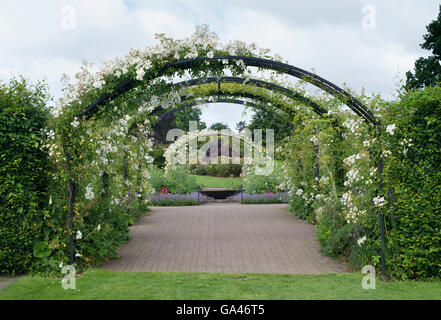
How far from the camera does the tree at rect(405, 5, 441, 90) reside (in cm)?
1752

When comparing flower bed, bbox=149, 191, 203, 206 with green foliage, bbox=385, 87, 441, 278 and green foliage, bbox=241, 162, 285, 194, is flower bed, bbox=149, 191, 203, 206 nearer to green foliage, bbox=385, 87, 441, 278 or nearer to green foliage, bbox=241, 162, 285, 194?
green foliage, bbox=241, 162, 285, 194

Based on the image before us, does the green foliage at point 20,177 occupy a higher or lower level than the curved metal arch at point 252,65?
lower

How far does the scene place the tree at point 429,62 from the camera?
57.5ft

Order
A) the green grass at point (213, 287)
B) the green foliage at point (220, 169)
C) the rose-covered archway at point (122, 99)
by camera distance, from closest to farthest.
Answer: the green grass at point (213, 287) → the rose-covered archway at point (122, 99) → the green foliage at point (220, 169)

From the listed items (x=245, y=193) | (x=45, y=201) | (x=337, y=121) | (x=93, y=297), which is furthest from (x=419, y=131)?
(x=245, y=193)

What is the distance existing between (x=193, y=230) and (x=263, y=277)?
139 inches

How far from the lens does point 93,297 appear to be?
4.28m

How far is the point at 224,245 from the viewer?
710 centimetres

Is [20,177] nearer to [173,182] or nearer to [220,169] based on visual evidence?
[173,182]

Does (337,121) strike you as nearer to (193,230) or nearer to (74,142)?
(193,230)

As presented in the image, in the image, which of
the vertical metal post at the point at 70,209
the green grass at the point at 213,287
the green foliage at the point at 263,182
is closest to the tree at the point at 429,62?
the green foliage at the point at 263,182

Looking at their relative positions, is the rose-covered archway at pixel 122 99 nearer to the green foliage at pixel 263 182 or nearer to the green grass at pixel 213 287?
the green grass at pixel 213 287

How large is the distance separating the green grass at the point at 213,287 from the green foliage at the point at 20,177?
391 mm

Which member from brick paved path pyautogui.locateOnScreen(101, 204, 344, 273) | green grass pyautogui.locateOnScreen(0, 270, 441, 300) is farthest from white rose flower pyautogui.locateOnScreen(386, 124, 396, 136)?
brick paved path pyautogui.locateOnScreen(101, 204, 344, 273)
